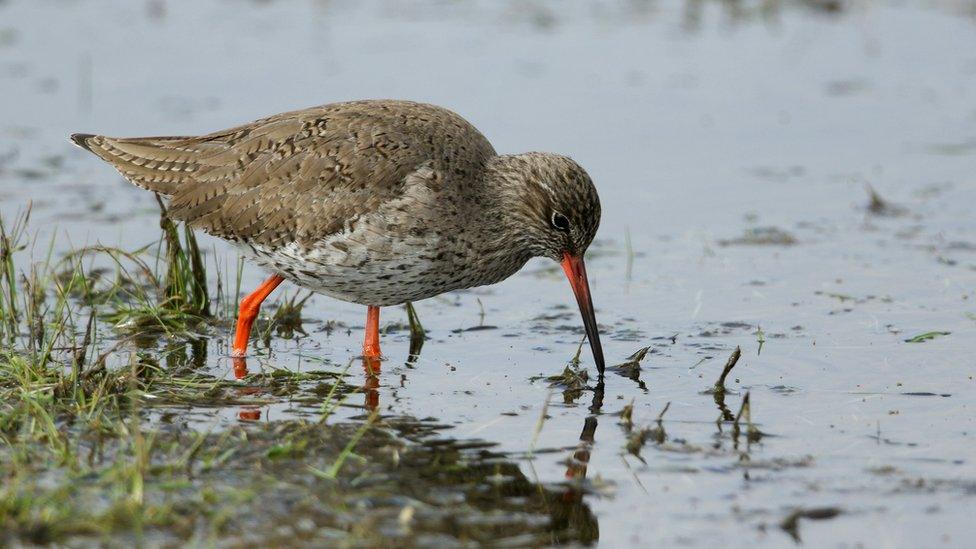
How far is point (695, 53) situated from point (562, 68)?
1.78 m

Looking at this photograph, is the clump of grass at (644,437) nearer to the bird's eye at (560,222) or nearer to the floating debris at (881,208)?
the bird's eye at (560,222)

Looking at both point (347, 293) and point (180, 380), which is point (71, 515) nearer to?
point (180, 380)

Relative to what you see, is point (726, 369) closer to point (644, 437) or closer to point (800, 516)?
point (644, 437)

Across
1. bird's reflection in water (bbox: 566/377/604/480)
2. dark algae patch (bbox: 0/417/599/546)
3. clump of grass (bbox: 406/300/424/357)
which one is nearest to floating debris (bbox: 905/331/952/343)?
bird's reflection in water (bbox: 566/377/604/480)

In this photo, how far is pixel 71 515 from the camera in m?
5.62

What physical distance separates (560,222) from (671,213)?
3.66m

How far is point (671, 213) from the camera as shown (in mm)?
11805

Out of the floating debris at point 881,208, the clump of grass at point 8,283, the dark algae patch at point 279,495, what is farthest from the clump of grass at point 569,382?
the floating debris at point 881,208

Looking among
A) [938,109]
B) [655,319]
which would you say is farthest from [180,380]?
[938,109]

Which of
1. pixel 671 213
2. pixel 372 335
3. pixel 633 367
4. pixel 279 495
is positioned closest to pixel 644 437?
pixel 633 367

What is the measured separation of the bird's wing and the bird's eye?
1.99 ft

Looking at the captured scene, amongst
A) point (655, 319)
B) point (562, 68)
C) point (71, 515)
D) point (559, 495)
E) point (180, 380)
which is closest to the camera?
point (71, 515)

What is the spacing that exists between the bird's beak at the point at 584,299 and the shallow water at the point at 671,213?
0.77 feet

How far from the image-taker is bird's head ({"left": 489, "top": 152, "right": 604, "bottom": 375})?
825cm
